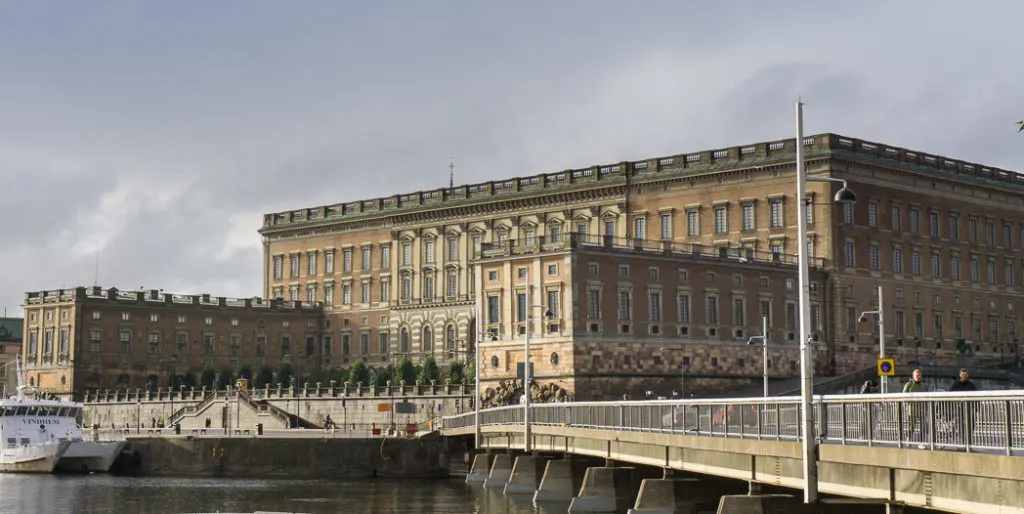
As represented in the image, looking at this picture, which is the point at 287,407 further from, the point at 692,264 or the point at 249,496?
the point at 249,496

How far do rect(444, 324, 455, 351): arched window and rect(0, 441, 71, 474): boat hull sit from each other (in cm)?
4568

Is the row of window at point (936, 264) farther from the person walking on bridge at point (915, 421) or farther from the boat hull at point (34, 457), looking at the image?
the person walking on bridge at point (915, 421)

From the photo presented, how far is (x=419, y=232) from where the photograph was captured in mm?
147500

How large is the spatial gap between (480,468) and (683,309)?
94.7 feet

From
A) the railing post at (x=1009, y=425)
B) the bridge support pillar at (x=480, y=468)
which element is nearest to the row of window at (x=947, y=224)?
the bridge support pillar at (x=480, y=468)

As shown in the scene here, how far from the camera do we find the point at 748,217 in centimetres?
11938

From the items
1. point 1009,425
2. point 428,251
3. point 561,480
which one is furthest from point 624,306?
point 1009,425

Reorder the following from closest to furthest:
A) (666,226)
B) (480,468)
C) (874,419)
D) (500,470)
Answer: (874,419)
(500,470)
(480,468)
(666,226)

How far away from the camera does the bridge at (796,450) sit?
27531 mm

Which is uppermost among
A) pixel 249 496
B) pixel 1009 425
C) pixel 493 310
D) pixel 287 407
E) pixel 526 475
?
pixel 493 310

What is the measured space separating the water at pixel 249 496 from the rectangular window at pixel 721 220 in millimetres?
42261

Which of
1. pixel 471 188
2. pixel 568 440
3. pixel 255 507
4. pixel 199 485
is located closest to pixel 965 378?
pixel 568 440

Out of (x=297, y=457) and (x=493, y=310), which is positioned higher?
(x=493, y=310)

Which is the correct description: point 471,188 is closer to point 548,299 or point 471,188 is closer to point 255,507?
point 548,299
